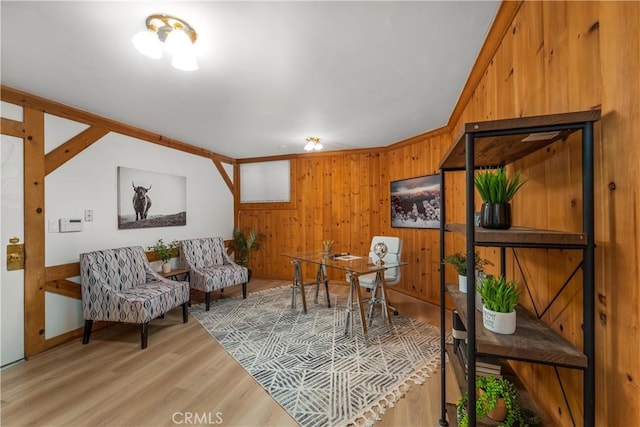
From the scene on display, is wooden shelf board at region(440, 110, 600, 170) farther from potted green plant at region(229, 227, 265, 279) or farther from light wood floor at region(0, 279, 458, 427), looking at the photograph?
potted green plant at region(229, 227, 265, 279)

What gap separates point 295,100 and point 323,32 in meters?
1.04

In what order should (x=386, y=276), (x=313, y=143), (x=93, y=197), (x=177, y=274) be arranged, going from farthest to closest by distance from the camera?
(x=313, y=143), (x=177, y=274), (x=386, y=276), (x=93, y=197)

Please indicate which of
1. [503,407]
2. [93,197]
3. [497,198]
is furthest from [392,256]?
[93,197]

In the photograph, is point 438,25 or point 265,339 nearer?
point 438,25

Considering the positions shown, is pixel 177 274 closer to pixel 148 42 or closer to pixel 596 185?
pixel 148 42

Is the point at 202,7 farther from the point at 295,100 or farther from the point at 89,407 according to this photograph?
the point at 89,407

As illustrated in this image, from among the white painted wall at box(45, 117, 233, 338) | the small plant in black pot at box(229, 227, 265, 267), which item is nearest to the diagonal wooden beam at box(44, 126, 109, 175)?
the white painted wall at box(45, 117, 233, 338)

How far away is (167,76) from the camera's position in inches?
84.8

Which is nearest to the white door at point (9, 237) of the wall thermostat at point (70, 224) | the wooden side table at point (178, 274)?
the wall thermostat at point (70, 224)

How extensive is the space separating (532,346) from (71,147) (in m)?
4.11

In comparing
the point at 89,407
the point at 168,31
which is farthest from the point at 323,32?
the point at 89,407

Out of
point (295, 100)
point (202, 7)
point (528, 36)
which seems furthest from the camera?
point (295, 100)

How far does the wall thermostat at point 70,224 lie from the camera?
2.76 metres

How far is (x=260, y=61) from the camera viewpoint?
6.40 ft
